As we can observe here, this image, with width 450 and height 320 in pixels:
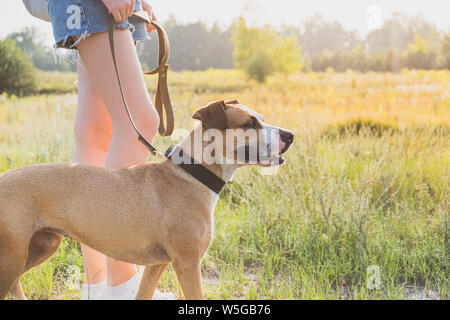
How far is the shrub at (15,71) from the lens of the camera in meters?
20.2

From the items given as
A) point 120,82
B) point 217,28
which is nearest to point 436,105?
point 120,82

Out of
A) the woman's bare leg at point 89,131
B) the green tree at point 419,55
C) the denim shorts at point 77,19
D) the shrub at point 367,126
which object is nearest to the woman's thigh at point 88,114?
the woman's bare leg at point 89,131

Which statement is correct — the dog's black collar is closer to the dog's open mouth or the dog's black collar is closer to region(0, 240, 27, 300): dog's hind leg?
the dog's open mouth

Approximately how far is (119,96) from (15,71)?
20446 mm

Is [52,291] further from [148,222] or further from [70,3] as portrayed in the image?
[70,3]

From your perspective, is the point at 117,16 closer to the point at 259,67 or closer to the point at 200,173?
the point at 200,173

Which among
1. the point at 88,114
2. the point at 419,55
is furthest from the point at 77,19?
the point at 419,55

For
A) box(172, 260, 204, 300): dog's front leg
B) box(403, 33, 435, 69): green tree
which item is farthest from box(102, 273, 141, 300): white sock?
box(403, 33, 435, 69): green tree

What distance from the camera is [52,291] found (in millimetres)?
3088

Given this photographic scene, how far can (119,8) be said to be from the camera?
2365 mm

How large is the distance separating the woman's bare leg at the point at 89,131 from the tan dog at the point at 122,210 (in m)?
0.40

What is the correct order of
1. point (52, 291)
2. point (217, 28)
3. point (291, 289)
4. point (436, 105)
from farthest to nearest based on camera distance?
1. point (217, 28)
2. point (436, 105)
3. point (52, 291)
4. point (291, 289)

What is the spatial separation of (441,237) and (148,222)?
225cm

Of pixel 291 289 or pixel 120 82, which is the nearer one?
pixel 120 82
